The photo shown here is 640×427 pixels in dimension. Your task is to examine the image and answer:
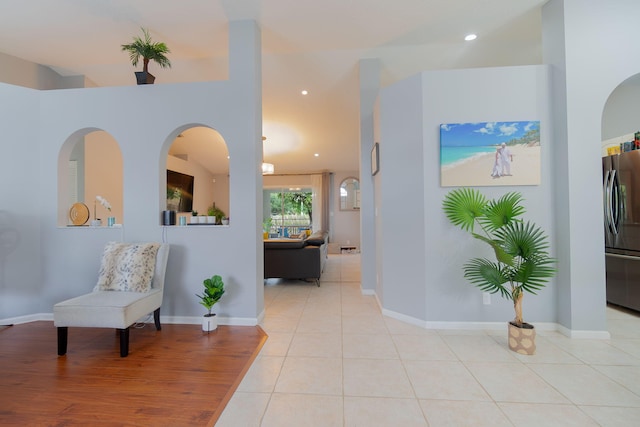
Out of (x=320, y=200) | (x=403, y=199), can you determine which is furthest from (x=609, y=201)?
(x=320, y=200)

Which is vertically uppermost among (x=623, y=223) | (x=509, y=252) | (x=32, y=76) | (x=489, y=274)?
(x=32, y=76)

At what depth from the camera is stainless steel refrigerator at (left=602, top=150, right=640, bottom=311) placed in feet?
9.51

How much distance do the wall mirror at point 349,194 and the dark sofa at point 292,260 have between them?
4.76 m

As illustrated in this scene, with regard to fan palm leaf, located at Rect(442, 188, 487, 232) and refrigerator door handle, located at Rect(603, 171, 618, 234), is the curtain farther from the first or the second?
refrigerator door handle, located at Rect(603, 171, 618, 234)

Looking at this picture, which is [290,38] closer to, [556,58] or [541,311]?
[556,58]

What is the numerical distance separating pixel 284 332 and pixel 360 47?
3.79 m

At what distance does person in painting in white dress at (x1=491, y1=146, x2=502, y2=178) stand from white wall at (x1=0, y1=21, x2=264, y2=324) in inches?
98.2

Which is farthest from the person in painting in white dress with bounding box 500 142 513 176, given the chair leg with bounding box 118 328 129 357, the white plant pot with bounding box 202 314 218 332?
the chair leg with bounding box 118 328 129 357

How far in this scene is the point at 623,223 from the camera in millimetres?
3010

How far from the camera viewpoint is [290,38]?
3348 mm

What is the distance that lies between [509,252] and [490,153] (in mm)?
1019

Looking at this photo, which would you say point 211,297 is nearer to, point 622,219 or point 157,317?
point 157,317

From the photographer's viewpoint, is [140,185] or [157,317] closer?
[157,317]

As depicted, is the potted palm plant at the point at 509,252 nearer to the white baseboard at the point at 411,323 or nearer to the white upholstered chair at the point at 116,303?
the white baseboard at the point at 411,323
